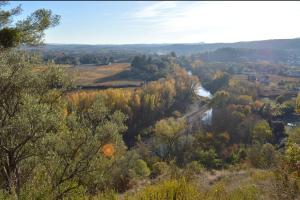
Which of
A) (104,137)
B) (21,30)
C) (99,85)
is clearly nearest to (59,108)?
(104,137)

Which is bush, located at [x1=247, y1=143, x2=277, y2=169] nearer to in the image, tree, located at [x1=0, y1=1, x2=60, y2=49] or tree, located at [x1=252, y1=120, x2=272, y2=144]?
tree, located at [x1=252, y1=120, x2=272, y2=144]

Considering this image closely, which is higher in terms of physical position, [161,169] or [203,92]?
[161,169]

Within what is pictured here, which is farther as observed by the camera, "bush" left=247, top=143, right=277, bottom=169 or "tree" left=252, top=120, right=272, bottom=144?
"tree" left=252, top=120, right=272, bottom=144

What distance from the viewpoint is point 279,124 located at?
68312 millimetres

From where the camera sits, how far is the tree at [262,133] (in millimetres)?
65338

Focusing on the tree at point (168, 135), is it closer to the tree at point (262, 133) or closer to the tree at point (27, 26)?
the tree at point (262, 133)

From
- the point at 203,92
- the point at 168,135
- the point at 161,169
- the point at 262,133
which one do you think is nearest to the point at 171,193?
the point at 161,169

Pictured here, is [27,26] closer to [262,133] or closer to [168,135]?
[168,135]

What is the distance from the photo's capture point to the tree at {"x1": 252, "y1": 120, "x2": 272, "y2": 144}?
65.3 meters

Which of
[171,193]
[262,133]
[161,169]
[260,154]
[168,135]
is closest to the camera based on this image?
[171,193]

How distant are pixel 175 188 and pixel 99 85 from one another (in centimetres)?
12266

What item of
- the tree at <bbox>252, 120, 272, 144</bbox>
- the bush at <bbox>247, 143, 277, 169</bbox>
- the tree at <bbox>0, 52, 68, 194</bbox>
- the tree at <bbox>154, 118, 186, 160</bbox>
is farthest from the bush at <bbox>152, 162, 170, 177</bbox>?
the tree at <bbox>252, 120, 272, 144</bbox>

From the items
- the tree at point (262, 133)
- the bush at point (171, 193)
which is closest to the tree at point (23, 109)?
the bush at point (171, 193)

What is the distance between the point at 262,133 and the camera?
2613 inches
